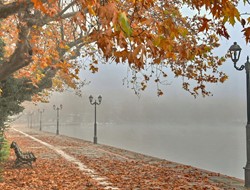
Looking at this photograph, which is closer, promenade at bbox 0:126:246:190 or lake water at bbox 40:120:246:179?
promenade at bbox 0:126:246:190

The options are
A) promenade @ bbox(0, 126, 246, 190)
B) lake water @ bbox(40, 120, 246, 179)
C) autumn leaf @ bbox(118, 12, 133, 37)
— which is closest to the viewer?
autumn leaf @ bbox(118, 12, 133, 37)

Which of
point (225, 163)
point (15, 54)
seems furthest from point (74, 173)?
point (225, 163)

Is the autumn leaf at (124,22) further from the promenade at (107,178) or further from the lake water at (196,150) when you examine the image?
the lake water at (196,150)

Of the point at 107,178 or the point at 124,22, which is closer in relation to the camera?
the point at 124,22

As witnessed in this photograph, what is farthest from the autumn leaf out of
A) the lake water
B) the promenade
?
the lake water

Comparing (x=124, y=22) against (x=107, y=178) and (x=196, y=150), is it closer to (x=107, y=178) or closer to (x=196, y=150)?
(x=107, y=178)

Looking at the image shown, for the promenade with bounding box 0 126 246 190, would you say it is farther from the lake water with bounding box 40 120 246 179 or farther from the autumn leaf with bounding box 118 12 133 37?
the lake water with bounding box 40 120 246 179

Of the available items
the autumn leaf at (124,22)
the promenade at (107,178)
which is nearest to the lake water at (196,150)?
the promenade at (107,178)

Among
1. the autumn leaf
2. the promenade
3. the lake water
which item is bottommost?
the lake water

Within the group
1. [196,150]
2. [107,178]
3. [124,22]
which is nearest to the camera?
[124,22]

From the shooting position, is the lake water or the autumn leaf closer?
the autumn leaf

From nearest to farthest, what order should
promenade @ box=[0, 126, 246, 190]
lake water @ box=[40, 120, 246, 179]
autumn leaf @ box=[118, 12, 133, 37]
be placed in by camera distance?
autumn leaf @ box=[118, 12, 133, 37]
promenade @ box=[0, 126, 246, 190]
lake water @ box=[40, 120, 246, 179]

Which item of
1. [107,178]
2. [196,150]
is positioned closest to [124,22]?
[107,178]

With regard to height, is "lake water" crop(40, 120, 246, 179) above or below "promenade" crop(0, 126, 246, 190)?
below
